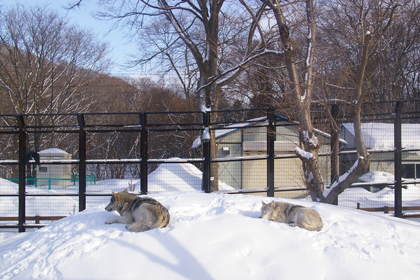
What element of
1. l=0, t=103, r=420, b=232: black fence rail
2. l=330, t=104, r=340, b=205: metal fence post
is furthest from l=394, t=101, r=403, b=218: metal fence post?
l=330, t=104, r=340, b=205: metal fence post

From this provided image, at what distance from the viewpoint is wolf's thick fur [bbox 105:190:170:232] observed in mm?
4348

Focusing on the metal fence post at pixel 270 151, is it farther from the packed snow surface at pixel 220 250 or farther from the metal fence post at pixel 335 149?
the packed snow surface at pixel 220 250

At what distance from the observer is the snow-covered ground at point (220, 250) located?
137 inches

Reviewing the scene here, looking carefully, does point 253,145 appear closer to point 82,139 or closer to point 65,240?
point 82,139

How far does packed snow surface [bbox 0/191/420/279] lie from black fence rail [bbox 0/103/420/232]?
262cm

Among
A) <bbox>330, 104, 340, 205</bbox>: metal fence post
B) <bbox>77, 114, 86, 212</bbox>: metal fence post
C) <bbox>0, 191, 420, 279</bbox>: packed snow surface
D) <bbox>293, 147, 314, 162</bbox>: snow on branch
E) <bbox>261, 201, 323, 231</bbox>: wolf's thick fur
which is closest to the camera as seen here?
<bbox>0, 191, 420, 279</bbox>: packed snow surface

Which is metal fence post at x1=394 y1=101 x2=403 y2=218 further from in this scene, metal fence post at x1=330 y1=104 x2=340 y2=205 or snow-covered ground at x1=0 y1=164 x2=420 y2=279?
snow-covered ground at x1=0 y1=164 x2=420 y2=279

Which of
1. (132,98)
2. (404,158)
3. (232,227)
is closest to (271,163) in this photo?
(232,227)

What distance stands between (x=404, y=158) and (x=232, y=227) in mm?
14787

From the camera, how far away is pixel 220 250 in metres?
3.79

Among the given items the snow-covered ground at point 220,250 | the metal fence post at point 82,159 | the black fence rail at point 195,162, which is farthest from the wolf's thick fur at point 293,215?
the metal fence post at point 82,159

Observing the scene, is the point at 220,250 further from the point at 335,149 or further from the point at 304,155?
the point at 335,149

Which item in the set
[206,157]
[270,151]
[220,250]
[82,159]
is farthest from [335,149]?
[82,159]

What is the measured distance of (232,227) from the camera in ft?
14.0
